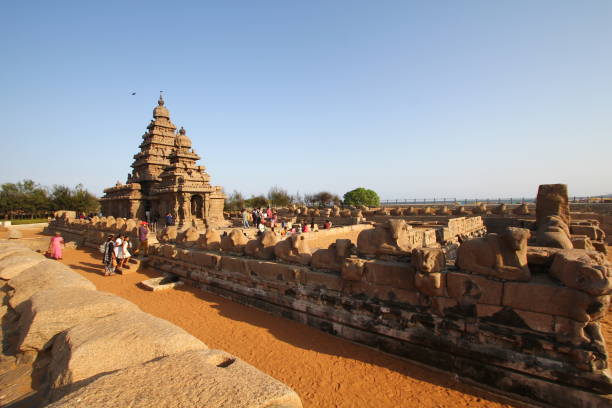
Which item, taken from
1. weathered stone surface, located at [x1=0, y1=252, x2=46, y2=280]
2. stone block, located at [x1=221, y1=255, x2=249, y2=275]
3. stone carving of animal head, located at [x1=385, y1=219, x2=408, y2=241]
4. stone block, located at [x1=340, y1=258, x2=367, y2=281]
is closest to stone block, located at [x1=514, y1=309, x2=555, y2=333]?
stone carving of animal head, located at [x1=385, y1=219, x2=408, y2=241]

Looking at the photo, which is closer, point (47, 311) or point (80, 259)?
point (47, 311)

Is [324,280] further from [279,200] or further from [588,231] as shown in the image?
[279,200]

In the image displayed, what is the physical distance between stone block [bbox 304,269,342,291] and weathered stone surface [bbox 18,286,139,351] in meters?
2.51

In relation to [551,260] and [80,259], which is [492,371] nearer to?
[551,260]

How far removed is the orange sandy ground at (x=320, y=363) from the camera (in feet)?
9.86

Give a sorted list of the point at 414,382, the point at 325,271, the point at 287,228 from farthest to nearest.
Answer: the point at 287,228, the point at 325,271, the point at 414,382

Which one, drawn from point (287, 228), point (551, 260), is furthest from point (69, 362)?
point (287, 228)

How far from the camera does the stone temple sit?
20.8 meters

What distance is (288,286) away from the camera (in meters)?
4.96

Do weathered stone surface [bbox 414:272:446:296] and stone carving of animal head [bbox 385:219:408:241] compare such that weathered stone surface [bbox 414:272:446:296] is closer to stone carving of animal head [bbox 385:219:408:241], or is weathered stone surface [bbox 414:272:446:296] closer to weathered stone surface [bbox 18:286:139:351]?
stone carving of animal head [bbox 385:219:408:241]

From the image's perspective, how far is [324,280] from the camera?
4.51 m

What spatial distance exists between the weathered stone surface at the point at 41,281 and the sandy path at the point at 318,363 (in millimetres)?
1679

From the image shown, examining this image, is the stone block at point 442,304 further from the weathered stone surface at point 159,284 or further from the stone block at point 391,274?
the weathered stone surface at point 159,284

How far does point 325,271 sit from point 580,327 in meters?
3.04
